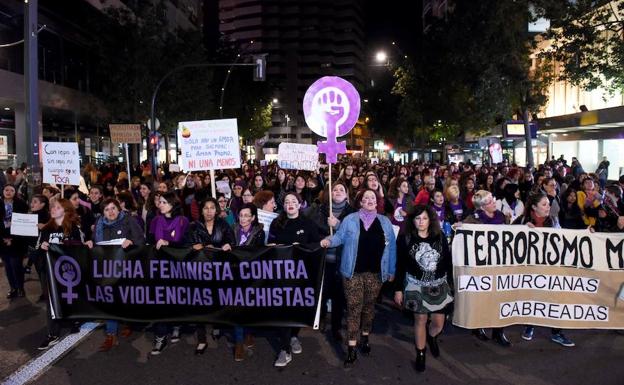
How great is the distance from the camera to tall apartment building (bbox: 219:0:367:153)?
131000 millimetres

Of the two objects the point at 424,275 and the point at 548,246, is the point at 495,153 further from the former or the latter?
the point at 424,275

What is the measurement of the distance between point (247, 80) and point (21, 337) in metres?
39.8

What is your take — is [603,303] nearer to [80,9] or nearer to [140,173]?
[140,173]

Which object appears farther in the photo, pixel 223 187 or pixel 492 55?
pixel 492 55

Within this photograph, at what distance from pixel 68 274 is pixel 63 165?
415 cm

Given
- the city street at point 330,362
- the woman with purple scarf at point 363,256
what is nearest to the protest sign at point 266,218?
the city street at point 330,362

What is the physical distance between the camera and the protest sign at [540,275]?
569cm

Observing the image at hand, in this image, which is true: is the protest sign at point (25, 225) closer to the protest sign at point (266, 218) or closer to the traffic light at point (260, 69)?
the protest sign at point (266, 218)

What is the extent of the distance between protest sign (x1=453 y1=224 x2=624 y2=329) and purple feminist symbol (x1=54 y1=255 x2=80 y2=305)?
163 inches

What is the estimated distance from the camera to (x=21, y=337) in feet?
20.3

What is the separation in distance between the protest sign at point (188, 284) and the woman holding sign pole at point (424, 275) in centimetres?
92

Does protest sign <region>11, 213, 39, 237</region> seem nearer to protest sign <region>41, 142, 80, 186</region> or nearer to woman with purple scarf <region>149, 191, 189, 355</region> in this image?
woman with purple scarf <region>149, 191, 189, 355</region>

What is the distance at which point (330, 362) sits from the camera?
5453 millimetres

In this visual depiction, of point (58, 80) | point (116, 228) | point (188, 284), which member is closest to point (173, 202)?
point (116, 228)
